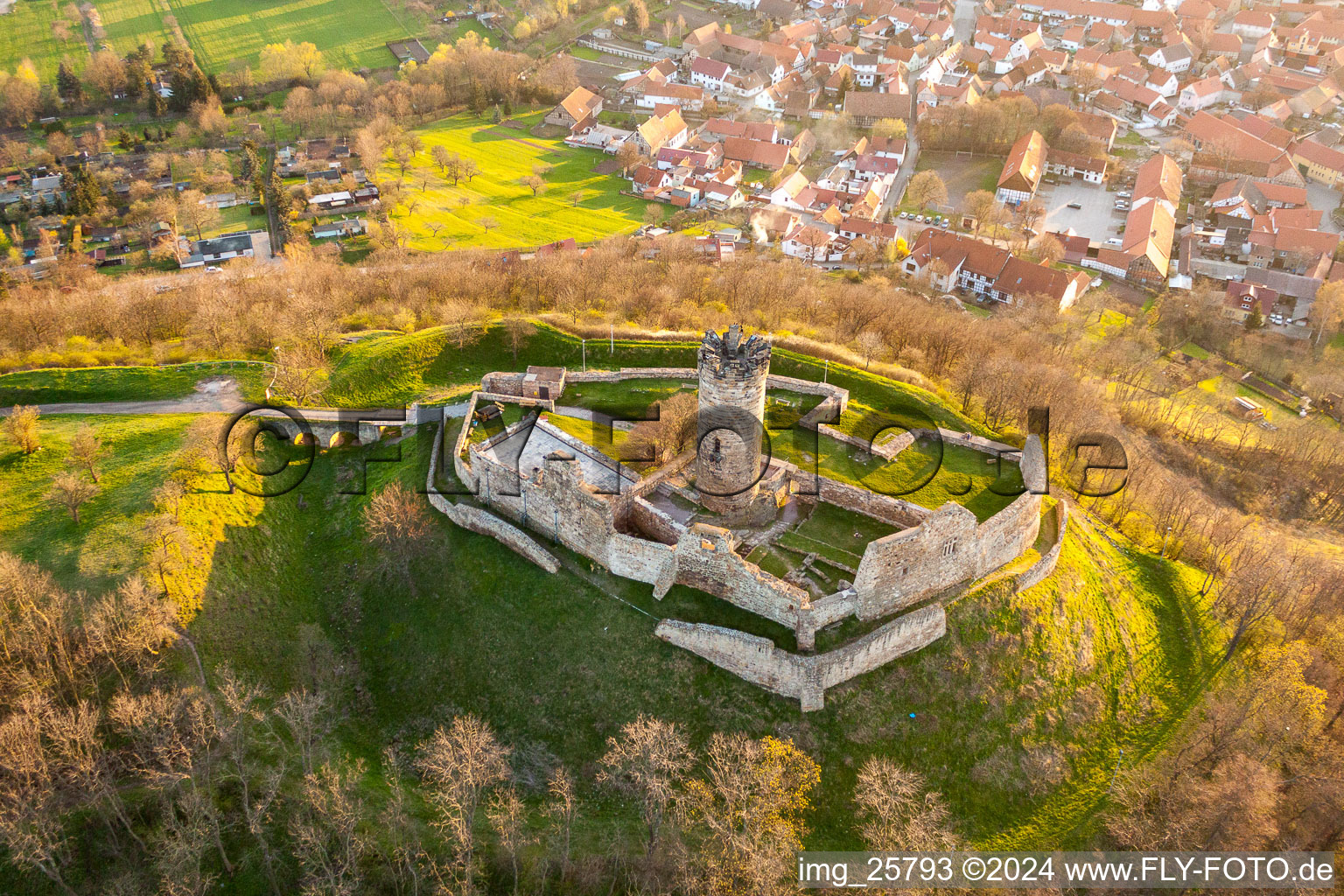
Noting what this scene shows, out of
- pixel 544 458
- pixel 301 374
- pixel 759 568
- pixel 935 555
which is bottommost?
pixel 301 374

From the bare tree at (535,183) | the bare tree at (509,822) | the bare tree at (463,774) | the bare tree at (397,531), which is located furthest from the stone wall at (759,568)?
the bare tree at (535,183)

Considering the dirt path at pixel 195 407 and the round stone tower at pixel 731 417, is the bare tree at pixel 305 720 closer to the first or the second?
the dirt path at pixel 195 407

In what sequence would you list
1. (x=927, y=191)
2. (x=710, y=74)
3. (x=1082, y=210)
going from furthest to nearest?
(x=710, y=74) < (x=1082, y=210) < (x=927, y=191)

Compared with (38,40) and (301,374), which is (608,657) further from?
(38,40)

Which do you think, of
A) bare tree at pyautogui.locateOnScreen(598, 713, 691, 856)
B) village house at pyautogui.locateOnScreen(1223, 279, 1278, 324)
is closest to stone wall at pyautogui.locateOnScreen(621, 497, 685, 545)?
bare tree at pyautogui.locateOnScreen(598, 713, 691, 856)

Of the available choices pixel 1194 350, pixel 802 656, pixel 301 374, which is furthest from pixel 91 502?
pixel 1194 350

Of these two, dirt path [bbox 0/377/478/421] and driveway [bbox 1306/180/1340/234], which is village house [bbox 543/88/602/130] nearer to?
dirt path [bbox 0/377/478/421]

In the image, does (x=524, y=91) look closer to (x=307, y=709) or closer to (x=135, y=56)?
(x=135, y=56)

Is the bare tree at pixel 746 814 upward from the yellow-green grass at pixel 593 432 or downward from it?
downward
